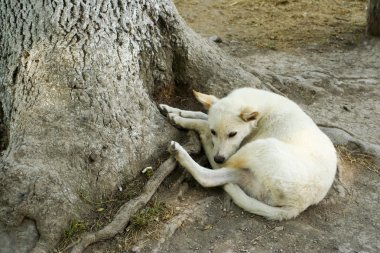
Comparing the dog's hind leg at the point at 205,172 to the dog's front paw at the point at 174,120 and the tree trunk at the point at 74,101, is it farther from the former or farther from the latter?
the dog's front paw at the point at 174,120

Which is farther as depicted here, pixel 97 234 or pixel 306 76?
pixel 306 76

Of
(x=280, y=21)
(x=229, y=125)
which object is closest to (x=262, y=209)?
(x=229, y=125)

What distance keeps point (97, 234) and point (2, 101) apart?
71.9 inches

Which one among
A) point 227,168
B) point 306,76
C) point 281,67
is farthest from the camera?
point 281,67

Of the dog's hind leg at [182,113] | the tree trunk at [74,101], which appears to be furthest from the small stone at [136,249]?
the dog's hind leg at [182,113]

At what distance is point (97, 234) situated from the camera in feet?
14.4

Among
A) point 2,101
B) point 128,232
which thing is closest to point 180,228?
point 128,232

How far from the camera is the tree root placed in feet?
14.2

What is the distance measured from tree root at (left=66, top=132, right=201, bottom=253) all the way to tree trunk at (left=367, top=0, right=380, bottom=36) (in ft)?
19.1

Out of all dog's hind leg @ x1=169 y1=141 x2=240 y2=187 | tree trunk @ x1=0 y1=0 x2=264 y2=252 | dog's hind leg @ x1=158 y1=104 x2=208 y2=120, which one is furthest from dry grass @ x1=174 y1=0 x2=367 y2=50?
dog's hind leg @ x1=169 y1=141 x2=240 y2=187

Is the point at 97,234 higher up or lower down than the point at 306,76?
A: higher up

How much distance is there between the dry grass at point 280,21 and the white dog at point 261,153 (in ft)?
13.6

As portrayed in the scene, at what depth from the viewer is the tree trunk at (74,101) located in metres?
4.41

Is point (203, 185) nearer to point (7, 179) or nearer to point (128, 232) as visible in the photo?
point (128, 232)
